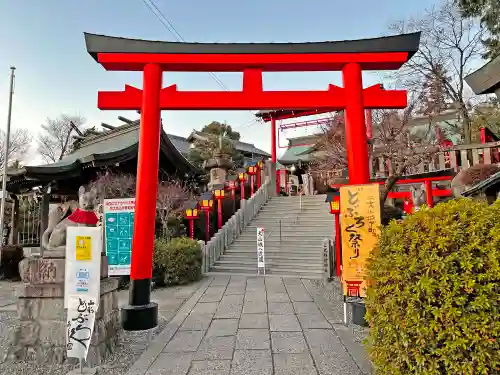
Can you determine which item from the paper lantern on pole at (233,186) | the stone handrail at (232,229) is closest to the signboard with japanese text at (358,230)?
the stone handrail at (232,229)

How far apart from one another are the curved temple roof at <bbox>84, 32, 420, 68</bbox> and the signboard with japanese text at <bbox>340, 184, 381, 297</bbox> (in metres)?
2.61

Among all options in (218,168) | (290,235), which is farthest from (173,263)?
(218,168)

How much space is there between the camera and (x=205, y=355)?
3.96 metres

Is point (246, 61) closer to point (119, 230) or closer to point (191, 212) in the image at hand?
point (119, 230)

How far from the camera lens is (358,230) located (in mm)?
4852

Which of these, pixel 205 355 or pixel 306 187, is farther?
pixel 306 187

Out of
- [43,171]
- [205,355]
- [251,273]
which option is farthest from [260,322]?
[43,171]

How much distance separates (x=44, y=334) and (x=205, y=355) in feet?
6.30

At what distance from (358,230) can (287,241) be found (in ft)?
26.4

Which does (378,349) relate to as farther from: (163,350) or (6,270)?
(6,270)

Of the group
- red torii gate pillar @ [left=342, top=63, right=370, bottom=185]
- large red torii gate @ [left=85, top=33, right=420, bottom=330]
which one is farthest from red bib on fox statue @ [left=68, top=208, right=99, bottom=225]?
red torii gate pillar @ [left=342, top=63, right=370, bottom=185]

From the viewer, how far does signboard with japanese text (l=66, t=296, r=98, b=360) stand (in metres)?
3.58

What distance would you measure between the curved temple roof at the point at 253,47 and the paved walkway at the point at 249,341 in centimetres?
463

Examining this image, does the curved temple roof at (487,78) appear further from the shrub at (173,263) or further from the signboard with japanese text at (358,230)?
the shrub at (173,263)
